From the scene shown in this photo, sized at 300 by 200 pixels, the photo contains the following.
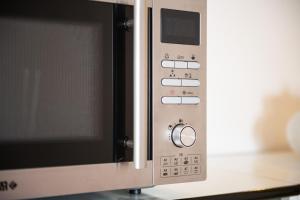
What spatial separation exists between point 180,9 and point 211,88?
1.91 feet

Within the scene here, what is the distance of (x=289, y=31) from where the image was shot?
1.43 m

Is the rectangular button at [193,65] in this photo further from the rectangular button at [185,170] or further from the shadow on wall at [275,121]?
the shadow on wall at [275,121]

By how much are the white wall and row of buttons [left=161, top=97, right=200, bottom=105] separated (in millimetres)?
551

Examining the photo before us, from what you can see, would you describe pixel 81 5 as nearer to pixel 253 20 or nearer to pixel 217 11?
pixel 217 11

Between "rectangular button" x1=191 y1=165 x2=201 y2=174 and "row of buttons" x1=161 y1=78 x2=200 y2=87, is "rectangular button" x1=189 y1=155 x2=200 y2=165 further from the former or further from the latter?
"row of buttons" x1=161 y1=78 x2=200 y2=87

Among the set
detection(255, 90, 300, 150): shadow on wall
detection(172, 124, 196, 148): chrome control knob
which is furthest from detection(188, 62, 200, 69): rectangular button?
detection(255, 90, 300, 150): shadow on wall

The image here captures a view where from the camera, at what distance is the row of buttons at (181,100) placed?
656 millimetres

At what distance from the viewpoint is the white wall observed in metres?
1.24

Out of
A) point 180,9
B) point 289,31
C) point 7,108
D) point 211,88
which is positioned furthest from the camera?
point 289,31

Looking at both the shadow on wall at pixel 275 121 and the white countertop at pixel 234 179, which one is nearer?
the white countertop at pixel 234 179

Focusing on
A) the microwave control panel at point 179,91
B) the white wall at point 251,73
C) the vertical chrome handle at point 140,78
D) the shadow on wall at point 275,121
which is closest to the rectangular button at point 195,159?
the microwave control panel at point 179,91

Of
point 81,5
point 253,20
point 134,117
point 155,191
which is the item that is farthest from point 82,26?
point 253,20

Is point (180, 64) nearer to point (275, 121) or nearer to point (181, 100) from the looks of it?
point (181, 100)

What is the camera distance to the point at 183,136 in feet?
2.15
